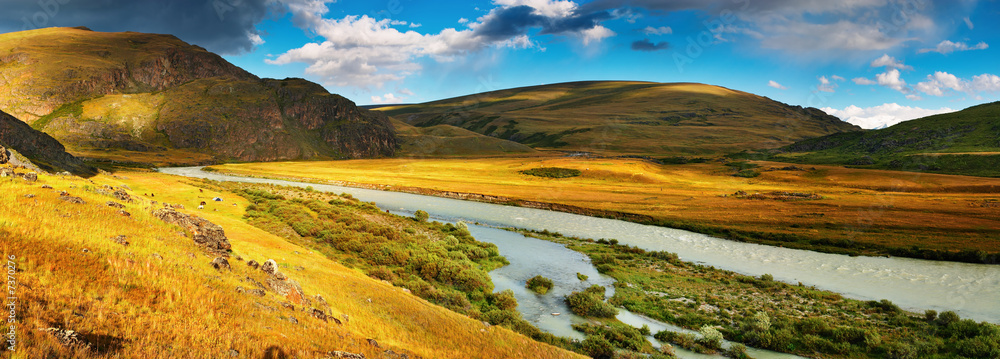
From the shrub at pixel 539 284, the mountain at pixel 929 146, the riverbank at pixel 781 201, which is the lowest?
the shrub at pixel 539 284

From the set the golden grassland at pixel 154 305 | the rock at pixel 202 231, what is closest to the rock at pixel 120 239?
the golden grassland at pixel 154 305

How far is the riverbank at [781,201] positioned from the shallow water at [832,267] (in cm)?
311

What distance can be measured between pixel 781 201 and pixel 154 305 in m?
74.8

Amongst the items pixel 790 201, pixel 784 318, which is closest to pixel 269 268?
pixel 784 318

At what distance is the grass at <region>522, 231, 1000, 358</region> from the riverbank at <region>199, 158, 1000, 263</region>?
18.0 m

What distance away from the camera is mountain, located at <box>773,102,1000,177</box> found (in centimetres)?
9854

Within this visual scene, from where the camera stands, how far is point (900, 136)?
138500mm

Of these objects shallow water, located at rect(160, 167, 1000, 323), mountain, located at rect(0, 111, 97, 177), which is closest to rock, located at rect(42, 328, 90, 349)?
shallow water, located at rect(160, 167, 1000, 323)

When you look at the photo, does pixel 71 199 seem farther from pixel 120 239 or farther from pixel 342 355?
pixel 342 355

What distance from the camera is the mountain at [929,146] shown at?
323 ft

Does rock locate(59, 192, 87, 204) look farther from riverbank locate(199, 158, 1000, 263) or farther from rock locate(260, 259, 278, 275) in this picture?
riverbank locate(199, 158, 1000, 263)

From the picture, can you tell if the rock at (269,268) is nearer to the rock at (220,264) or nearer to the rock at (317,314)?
the rock at (220,264)

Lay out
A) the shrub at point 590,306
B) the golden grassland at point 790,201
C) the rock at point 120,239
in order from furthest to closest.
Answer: the golden grassland at point 790,201, the shrub at point 590,306, the rock at point 120,239

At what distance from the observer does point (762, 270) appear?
33438 mm
